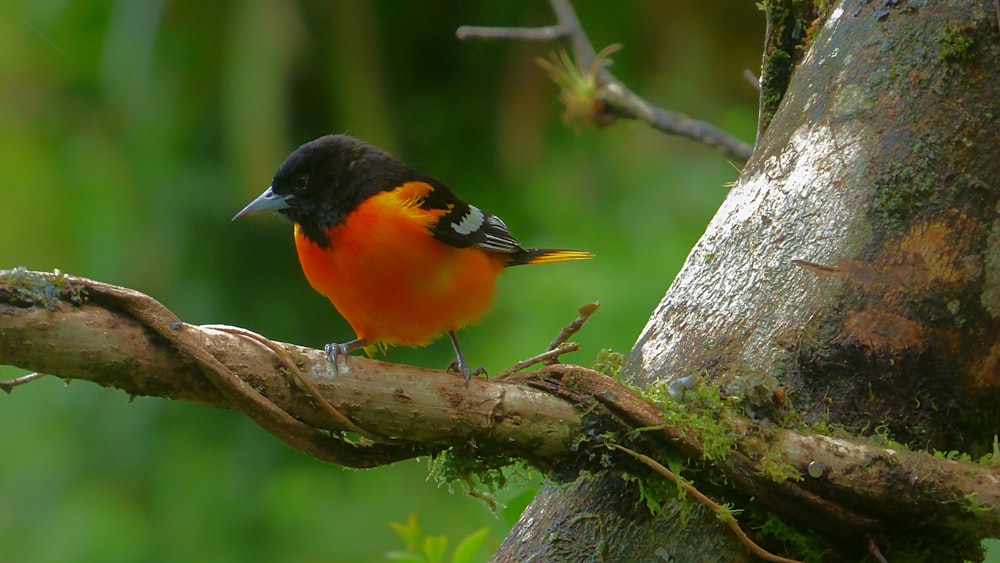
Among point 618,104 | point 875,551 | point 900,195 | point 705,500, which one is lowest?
point 875,551

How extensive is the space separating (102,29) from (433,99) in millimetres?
2006

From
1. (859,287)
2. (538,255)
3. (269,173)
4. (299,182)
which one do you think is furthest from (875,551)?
(269,173)

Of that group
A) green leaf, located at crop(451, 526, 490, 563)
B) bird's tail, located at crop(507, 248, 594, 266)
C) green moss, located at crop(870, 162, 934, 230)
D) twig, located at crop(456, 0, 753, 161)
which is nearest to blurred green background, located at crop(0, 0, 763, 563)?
twig, located at crop(456, 0, 753, 161)

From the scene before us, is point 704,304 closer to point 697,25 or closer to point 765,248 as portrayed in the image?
point 765,248

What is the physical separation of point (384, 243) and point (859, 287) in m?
1.25

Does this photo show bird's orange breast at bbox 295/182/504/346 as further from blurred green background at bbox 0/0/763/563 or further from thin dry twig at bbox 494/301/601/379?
blurred green background at bbox 0/0/763/563

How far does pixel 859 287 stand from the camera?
6.95ft

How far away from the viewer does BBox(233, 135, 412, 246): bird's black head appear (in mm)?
3008

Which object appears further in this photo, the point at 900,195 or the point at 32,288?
the point at 900,195

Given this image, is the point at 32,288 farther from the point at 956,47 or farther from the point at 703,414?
the point at 956,47

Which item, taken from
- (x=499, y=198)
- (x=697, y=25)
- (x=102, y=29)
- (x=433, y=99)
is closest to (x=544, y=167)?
(x=499, y=198)

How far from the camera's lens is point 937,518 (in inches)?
75.4

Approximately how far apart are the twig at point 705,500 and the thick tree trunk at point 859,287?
0.21 feet

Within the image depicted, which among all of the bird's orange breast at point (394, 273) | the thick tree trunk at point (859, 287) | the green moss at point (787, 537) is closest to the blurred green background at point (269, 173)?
the bird's orange breast at point (394, 273)
